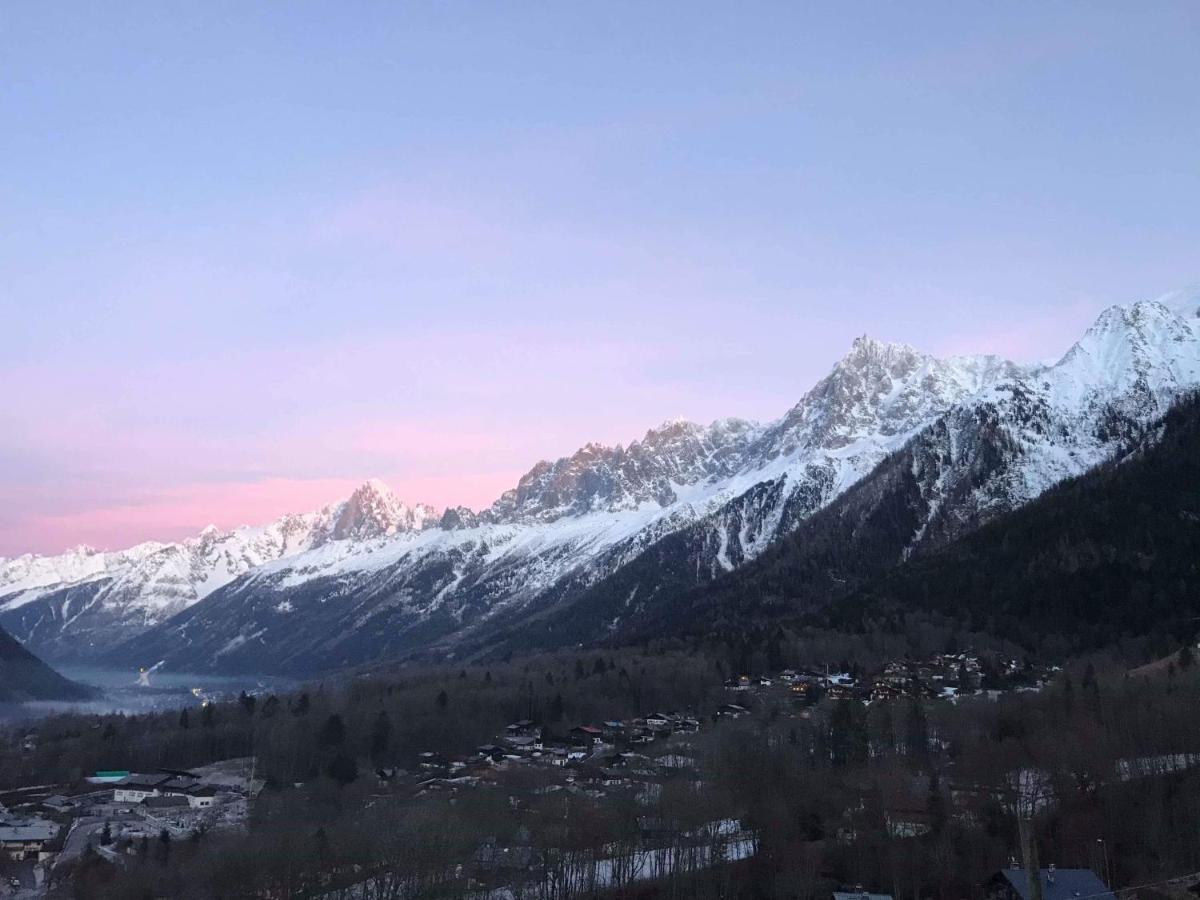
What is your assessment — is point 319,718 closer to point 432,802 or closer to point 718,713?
point 718,713

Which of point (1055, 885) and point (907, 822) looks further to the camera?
point (907, 822)

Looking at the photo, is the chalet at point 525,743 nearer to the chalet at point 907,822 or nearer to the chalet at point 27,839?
the chalet at point 27,839

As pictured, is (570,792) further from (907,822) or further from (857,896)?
(857,896)

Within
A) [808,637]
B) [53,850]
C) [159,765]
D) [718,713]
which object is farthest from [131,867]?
[808,637]

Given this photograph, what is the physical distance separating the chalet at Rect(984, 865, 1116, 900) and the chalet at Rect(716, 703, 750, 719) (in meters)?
66.9

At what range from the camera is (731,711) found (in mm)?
146875

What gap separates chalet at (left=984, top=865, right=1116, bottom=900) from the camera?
228 feet

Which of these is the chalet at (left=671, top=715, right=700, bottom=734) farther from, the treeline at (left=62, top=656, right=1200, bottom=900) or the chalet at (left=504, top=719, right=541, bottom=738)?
the treeline at (left=62, top=656, right=1200, bottom=900)

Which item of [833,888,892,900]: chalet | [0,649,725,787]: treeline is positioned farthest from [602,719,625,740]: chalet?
[833,888,892,900]: chalet

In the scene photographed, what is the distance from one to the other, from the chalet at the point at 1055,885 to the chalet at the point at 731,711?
66.9 meters

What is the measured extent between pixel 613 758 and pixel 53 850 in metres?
52.8

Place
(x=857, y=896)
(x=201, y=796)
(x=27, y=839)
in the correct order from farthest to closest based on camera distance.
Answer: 1. (x=201, y=796)
2. (x=27, y=839)
3. (x=857, y=896)

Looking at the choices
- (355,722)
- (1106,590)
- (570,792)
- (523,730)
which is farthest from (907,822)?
(1106,590)

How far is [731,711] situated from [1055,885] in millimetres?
77694
